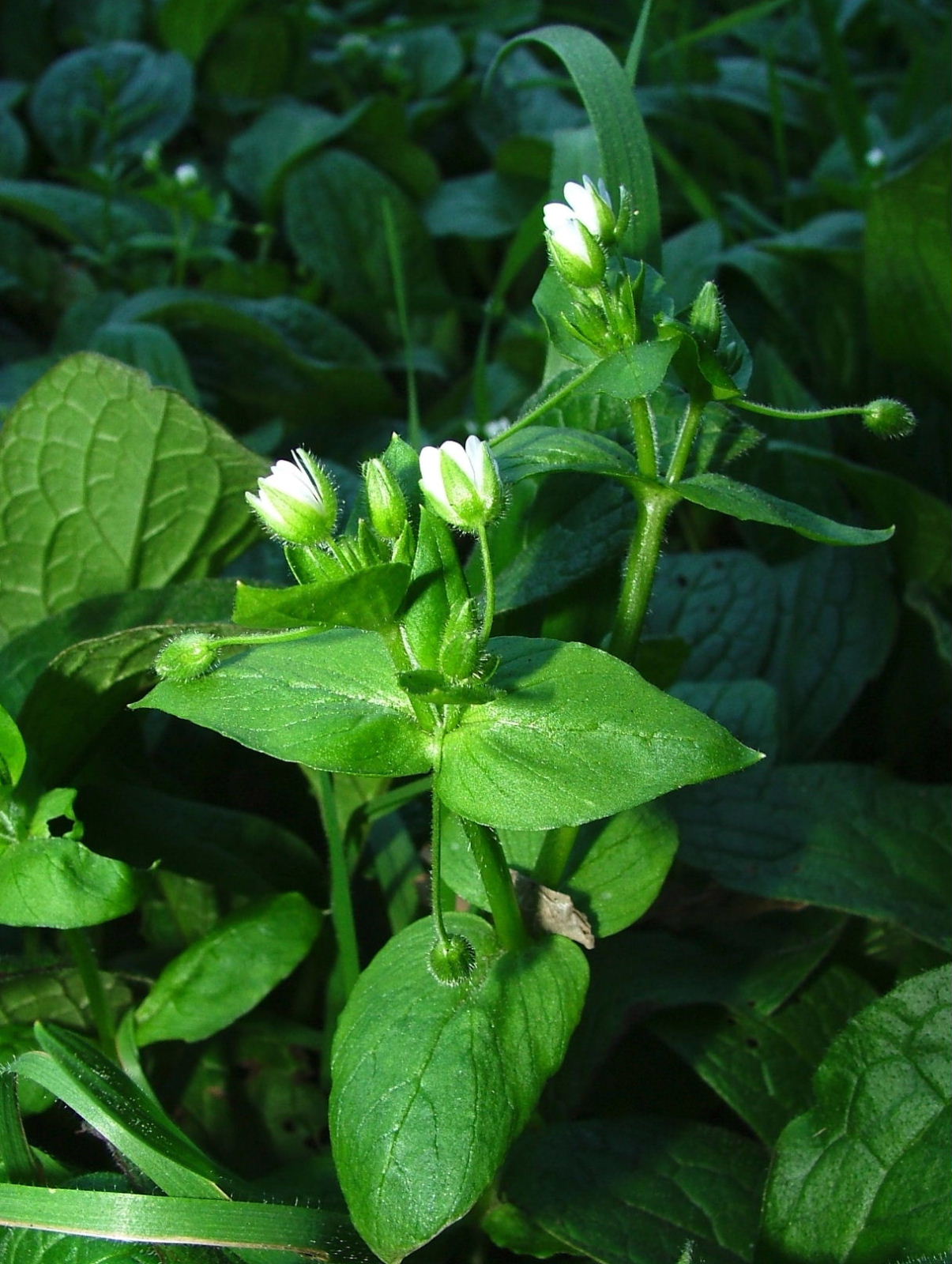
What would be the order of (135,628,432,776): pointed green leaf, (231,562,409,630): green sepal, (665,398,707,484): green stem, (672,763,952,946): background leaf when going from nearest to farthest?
(231,562,409,630): green sepal, (135,628,432,776): pointed green leaf, (665,398,707,484): green stem, (672,763,952,946): background leaf

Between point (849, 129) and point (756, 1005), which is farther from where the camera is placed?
point (849, 129)

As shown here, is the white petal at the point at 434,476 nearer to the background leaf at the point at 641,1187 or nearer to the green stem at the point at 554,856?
the green stem at the point at 554,856

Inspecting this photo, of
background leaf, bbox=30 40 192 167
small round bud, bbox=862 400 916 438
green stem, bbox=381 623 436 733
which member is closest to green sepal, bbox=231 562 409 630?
green stem, bbox=381 623 436 733

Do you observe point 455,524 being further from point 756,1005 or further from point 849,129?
point 849,129

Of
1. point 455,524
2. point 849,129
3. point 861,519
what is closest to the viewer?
point 455,524

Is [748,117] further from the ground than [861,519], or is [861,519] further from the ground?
[748,117]

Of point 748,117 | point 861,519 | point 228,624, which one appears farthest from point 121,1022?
point 748,117

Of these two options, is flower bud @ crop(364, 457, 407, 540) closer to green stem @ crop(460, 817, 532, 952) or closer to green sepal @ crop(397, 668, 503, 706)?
green sepal @ crop(397, 668, 503, 706)
